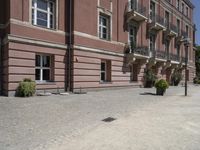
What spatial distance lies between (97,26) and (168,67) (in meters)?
17.8

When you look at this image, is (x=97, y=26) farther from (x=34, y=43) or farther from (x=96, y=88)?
(x=34, y=43)

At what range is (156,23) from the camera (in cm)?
3014

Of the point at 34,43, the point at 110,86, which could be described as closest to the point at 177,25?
the point at 110,86

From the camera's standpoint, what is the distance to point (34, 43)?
16453 millimetres

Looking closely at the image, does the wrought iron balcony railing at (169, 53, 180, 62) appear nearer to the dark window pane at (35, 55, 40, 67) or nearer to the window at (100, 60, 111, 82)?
the window at (100, 60, 111, 82)

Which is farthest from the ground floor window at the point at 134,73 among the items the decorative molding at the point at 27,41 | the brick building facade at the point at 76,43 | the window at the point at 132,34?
the decorative molding at the point at 27,41

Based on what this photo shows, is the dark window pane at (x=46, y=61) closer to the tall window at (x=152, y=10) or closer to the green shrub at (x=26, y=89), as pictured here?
the green shrub at (x=26, y=89)

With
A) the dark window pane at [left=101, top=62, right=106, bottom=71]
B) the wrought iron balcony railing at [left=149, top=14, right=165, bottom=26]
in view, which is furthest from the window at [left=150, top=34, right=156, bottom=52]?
the dark window pane at [left=101, top=62, right=106, bottom=71]

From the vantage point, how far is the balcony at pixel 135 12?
24953 millimetres

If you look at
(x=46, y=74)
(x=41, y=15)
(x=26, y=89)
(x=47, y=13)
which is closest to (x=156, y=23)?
(x=47, y=13)

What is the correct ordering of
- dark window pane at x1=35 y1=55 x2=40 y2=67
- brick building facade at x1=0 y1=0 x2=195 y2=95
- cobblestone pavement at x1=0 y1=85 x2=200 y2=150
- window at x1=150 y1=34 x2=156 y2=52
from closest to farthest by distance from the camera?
cobblestone pavement at x1=0 y1=85 x2=200 y2=150 < brick building facade at x1=0 y1=0 x2=195 y2=95 < dark window pane at x1=35 y1=55 x2=40 y2=67 < window at x1=150 y1=34 x2=156 y2=52

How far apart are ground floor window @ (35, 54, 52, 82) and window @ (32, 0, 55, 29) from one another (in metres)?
2.12

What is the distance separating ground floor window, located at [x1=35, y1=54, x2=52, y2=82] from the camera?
17250 millimetres

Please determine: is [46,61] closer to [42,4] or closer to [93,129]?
[42,4]
